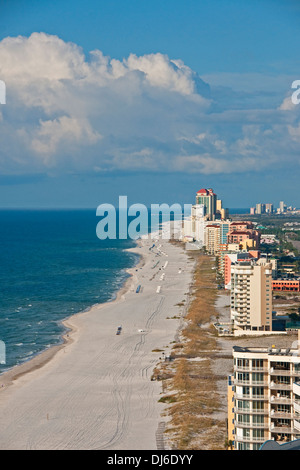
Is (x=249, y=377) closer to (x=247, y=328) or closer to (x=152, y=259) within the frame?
(x=247, y=328)

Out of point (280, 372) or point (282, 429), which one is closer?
point (282, 429)

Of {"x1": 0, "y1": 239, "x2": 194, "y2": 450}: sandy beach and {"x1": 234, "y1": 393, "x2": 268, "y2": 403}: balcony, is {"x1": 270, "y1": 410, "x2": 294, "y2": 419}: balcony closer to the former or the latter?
{"x1": 234, "y1": 393, "x2": 268, "y2": 403}: balcony

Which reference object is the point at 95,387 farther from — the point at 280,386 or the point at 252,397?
the point at 280,386

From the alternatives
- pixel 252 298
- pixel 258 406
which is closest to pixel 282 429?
pixel 258 406

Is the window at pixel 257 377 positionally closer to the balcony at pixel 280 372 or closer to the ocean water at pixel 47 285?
the balcony at pixel 280 372


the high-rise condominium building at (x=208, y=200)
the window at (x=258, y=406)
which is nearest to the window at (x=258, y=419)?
the window at (x=258, y=406)

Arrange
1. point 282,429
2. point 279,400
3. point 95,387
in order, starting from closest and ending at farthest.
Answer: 1. point 282,429
2. point 279,400
3. point 95,387

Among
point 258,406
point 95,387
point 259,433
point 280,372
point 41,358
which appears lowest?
point 95,387

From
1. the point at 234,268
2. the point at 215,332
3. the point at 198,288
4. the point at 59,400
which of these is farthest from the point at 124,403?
the point at 198,288
